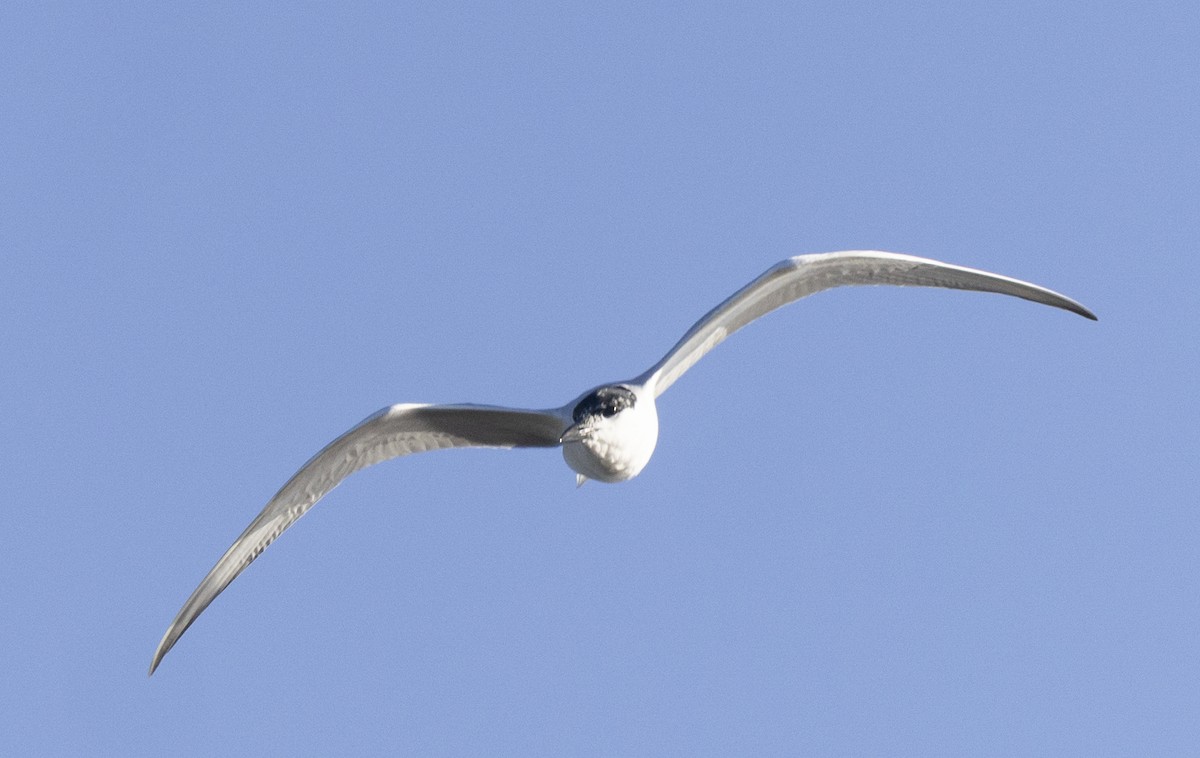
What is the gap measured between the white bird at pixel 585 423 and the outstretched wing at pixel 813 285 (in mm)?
14

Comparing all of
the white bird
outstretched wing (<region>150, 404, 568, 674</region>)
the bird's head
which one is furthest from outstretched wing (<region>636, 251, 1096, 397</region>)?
outstretched wing (<region>150, 404, 568, 674</region>)

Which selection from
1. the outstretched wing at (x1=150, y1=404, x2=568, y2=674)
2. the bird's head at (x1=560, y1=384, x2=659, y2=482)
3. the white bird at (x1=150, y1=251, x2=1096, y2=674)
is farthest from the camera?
the outstretched wing at (x1=150, y1=404, x2=568, y2=674)

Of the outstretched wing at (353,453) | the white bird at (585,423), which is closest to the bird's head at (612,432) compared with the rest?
the white bird at (585,423)

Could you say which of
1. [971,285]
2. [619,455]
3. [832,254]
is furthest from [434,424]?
[971,285]

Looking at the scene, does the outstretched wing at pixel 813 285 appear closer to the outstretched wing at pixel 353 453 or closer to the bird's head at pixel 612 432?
the bird's head at pixel 612 432

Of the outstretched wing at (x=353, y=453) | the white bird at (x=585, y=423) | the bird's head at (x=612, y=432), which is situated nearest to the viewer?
the bird's head at (x=612, y=432)

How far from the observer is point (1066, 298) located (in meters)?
18.0

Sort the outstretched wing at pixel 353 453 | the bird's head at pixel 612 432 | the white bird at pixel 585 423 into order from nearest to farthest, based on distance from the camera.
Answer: the bird's head at pixel 612 432, the white bird at pixel 585 423, the outstretched wing at pixel 353 453

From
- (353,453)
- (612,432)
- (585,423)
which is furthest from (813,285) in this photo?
(353,453)

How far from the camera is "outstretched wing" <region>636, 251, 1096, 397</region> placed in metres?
16.5

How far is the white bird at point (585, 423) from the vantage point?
16.1 metres

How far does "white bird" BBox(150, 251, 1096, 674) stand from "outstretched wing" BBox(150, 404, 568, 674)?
0.4 inches

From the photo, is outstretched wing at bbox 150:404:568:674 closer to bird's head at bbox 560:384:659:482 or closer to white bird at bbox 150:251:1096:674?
white bird at bbox 150:251:1096:674

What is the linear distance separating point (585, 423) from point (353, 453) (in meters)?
2.60
